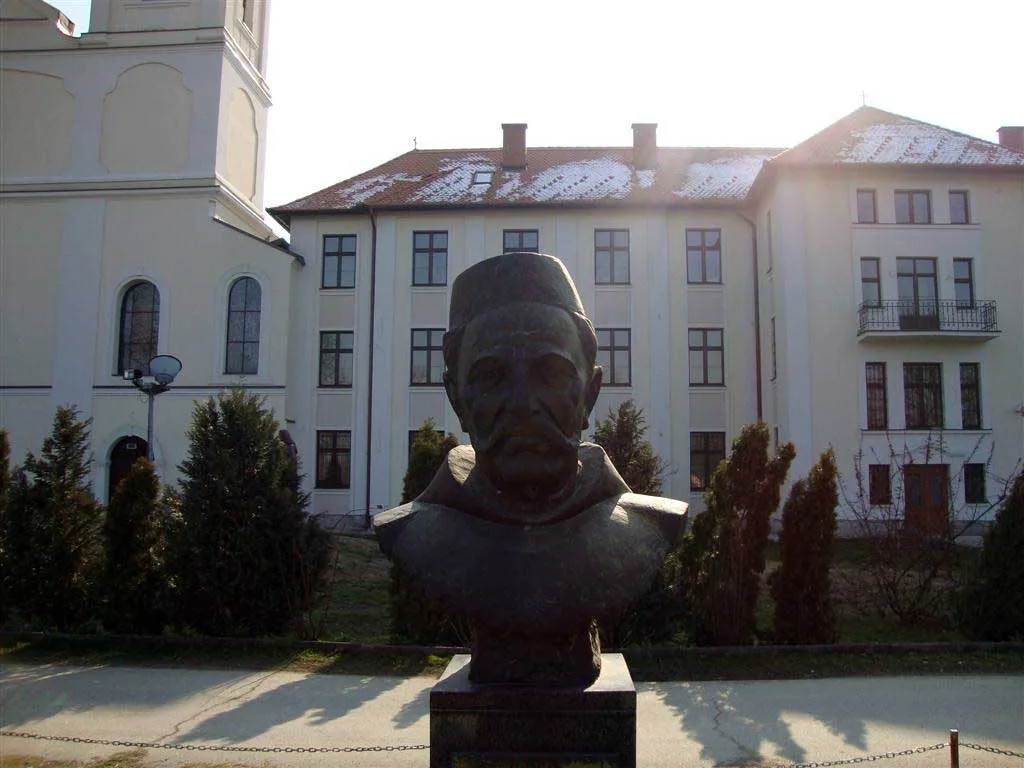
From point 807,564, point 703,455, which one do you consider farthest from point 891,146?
point 807,564

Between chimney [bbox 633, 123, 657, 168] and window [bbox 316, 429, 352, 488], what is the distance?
46.7 feet

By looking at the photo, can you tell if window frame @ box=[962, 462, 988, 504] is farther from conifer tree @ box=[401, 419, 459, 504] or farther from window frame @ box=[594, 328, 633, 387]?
conifer tree @ box=[401, 419, 459, 504]

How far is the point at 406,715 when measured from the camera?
21.5 feet

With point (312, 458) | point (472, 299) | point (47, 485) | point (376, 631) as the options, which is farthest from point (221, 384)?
point (472, 299)

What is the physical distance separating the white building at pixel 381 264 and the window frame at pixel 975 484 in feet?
4.61

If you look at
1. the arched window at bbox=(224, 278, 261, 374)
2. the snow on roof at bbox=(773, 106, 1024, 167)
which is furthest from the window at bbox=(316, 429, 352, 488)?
the snow on roof at bbox=(773, 106, 1024, 167)

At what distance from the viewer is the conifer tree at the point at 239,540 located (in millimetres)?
9617

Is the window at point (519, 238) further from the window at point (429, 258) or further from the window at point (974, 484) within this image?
the window at point (974, 484)

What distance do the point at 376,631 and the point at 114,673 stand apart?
330 cm

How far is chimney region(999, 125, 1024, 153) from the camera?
1142 inches

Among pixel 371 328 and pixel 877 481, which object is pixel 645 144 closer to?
pixel 371 328

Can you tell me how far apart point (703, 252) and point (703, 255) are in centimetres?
11

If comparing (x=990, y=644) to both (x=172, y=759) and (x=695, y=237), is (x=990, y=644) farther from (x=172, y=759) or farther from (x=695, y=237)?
(x=695, y=237)

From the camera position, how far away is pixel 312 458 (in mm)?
25250
